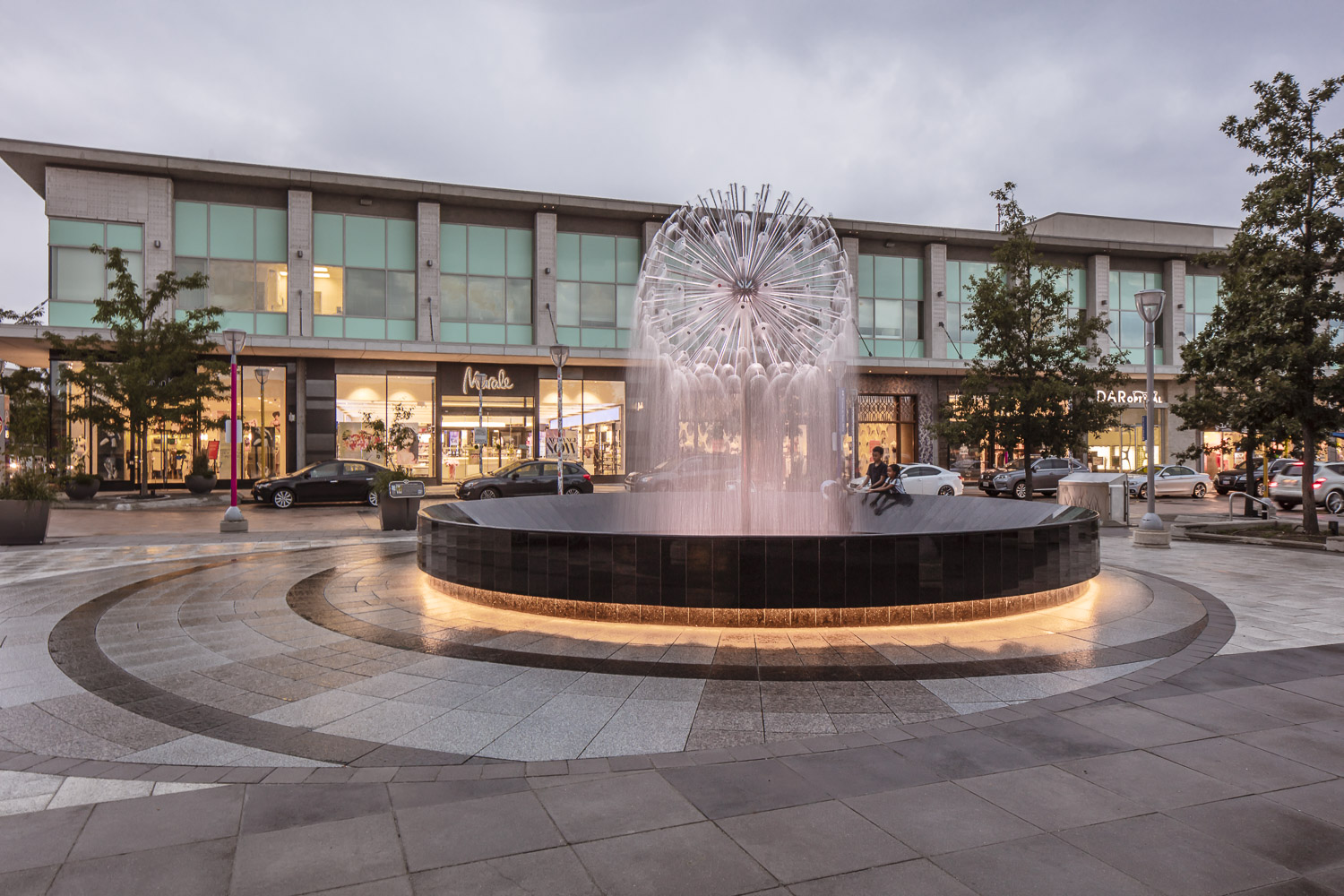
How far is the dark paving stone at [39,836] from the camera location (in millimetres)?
3406

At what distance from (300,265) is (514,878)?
3558cm

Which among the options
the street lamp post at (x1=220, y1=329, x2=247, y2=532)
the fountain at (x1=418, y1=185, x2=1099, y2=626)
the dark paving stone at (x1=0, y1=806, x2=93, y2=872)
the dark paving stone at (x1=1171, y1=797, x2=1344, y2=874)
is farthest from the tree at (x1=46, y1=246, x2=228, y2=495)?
the dark paving stone at (x1=1171, y1=797, x2=1344, y2=874)

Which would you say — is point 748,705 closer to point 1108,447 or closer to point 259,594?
point 259,594

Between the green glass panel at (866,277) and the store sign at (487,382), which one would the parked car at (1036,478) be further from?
the store sign at (487,382)

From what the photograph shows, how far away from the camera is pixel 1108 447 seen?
4478cm

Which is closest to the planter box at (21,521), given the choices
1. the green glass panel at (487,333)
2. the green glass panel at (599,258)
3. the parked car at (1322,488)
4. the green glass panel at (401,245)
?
the green glass panel at (487,333)

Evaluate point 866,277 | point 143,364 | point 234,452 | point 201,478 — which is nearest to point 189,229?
point 143,364

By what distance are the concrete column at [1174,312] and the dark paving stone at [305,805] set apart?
51.6 meters

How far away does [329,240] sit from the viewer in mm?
34500

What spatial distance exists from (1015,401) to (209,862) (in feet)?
75.9

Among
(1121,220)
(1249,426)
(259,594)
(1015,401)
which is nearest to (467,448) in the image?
(1015,401)

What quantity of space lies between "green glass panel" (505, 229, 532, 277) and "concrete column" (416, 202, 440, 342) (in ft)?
11.2

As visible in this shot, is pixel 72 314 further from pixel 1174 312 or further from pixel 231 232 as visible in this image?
pixel 1174 312

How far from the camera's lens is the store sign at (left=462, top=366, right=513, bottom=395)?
1436 inches
